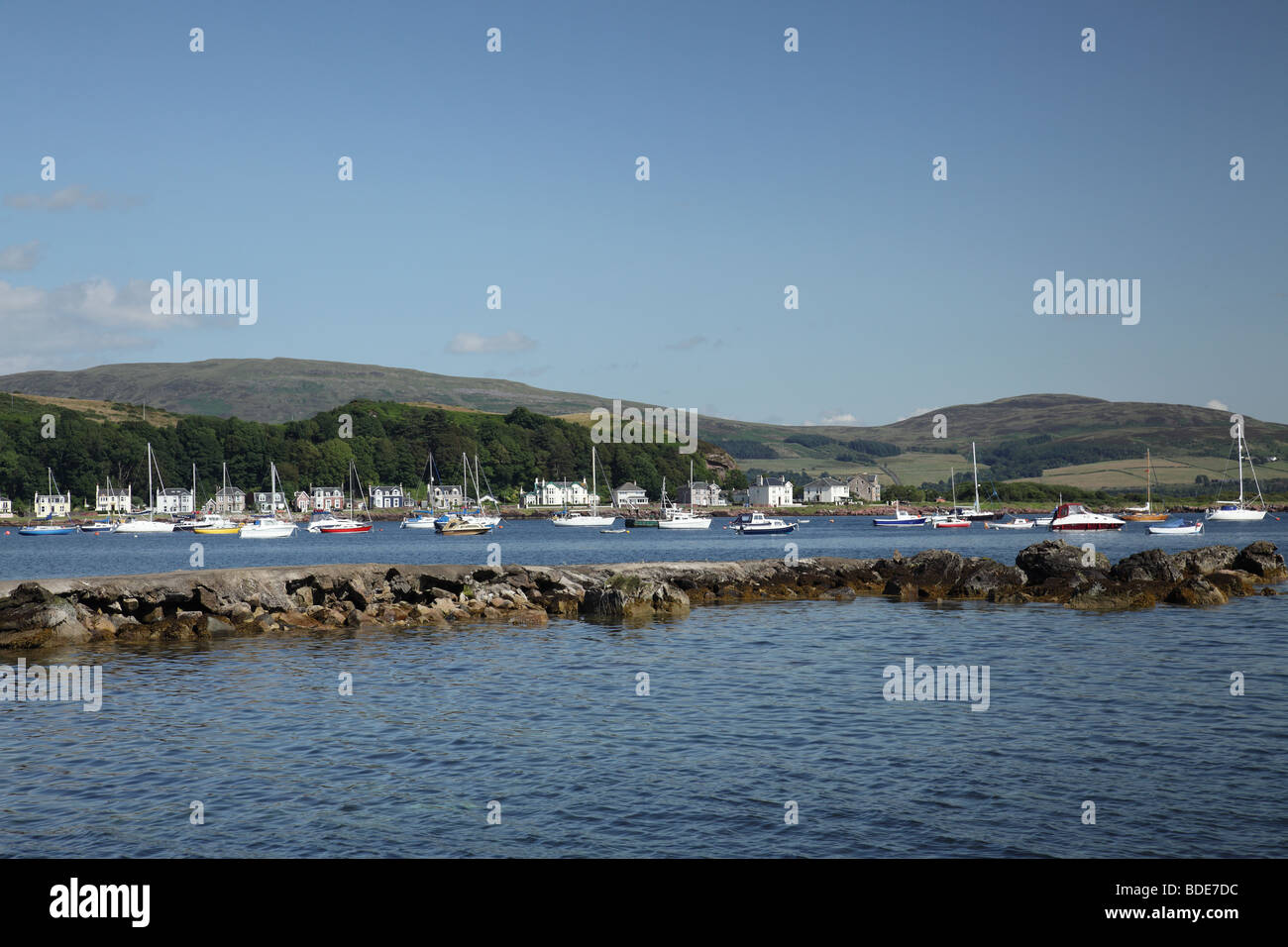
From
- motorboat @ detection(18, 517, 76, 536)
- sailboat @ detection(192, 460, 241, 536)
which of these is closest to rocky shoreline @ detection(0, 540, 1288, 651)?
sailboat @ detection(192, 460, 241, 536)

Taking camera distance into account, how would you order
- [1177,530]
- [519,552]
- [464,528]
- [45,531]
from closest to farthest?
[519,552] < [1177,530] < [464,528] < [45,531]

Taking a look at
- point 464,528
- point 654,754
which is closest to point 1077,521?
point 464,528

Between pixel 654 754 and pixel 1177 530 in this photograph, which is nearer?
pixel 654 754

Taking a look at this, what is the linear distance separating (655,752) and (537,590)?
2324 cm

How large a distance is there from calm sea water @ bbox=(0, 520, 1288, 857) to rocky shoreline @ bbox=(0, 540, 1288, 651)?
294 centimetres

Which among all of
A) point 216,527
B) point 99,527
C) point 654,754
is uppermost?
point 216,527

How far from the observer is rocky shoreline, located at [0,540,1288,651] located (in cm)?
3120

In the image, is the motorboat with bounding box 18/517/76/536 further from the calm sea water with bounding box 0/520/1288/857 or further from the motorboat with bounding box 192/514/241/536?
the calm sea water with bounding box 0/520/1288/857

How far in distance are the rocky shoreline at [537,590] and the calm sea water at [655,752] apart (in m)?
2.94

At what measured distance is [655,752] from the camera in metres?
16.4

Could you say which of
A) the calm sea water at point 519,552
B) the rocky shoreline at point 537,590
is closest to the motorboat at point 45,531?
the calm sea water at point 519,552

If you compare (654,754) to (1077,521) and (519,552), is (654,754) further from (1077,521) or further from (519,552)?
(1077,521)

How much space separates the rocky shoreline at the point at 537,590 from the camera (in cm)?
3120

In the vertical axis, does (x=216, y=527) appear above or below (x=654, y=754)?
above
